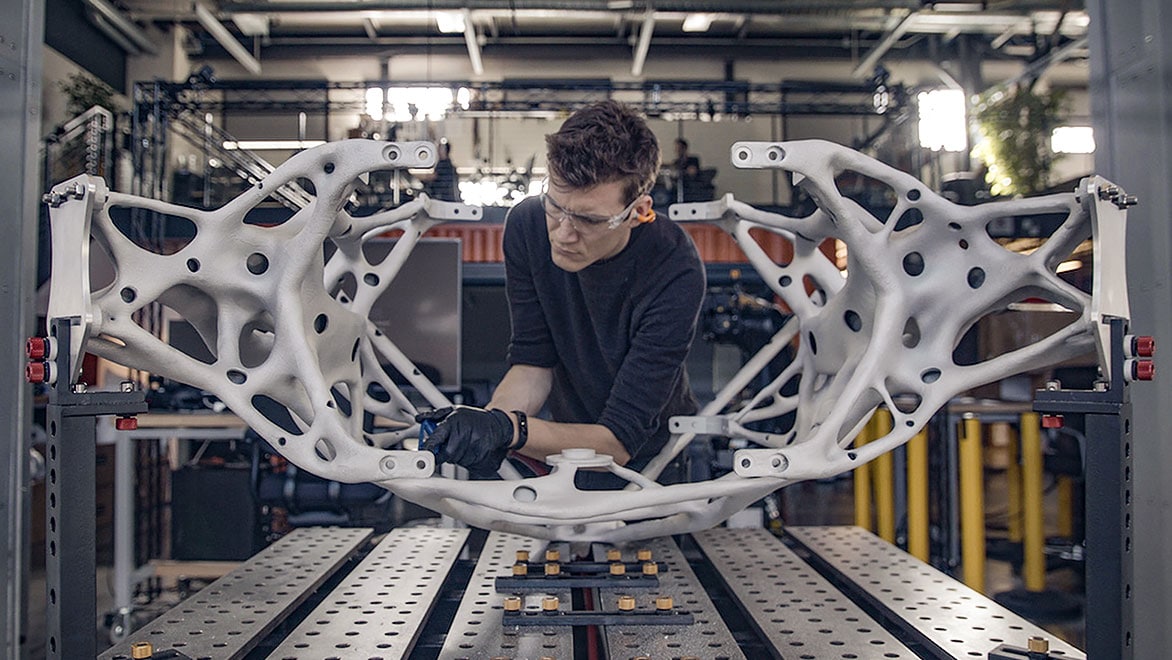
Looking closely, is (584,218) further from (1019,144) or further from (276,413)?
(1019,144)

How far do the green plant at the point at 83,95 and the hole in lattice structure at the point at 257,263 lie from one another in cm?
1055

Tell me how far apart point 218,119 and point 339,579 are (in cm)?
1485

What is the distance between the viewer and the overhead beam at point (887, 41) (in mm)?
11659

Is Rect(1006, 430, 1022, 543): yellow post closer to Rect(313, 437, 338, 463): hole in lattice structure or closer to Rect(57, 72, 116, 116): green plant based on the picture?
Rect(313, 437, 338, 463): hole in lattice structure

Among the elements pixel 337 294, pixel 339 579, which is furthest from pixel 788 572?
pixel 337 294

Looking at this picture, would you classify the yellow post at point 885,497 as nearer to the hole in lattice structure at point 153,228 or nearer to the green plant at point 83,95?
the hole in lattice structure at point 153,228

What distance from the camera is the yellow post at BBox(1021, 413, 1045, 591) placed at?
18.2 feet

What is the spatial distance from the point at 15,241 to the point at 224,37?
1160 centimetres

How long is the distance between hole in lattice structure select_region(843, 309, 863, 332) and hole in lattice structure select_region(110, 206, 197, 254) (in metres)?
5.56

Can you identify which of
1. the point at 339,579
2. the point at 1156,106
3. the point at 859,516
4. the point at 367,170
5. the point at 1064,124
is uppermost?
the point at 1064,124

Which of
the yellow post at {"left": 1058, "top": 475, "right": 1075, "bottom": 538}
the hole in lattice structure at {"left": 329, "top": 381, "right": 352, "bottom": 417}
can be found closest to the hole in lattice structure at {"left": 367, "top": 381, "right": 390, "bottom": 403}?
the hole in lattice structure at {"left": 329, "top": 381, "right": 352, "bottom": 417}

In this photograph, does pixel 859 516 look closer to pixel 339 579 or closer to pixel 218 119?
pixel 339 579

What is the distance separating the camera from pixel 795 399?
2771 millimetres

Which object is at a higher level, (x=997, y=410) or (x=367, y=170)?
(x=367, y=170)
